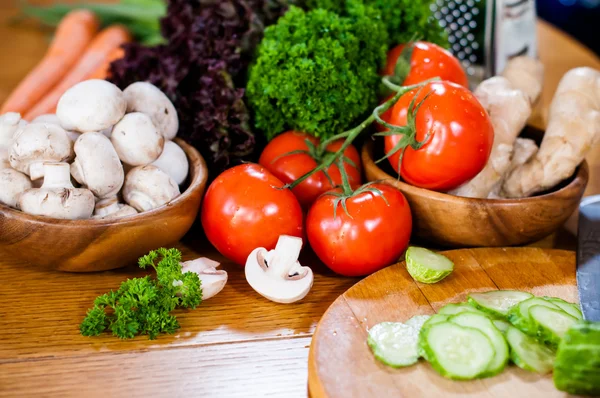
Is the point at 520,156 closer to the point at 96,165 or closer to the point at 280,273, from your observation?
the point at 280,273

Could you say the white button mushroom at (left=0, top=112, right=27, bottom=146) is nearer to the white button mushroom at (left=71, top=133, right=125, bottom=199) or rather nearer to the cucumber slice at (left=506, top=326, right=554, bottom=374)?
the white button mushroom at (left=71, top=133, right=125, bottom=199)

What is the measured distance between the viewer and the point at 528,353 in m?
1.03

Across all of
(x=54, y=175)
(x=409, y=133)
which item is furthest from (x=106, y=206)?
(x=409, y=133)

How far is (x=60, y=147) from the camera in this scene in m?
1.25

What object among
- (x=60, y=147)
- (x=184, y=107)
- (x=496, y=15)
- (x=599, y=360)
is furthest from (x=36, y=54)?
(x=599, y=360)

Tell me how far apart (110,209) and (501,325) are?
29.9 inches

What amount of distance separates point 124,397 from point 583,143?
1049 millimetres

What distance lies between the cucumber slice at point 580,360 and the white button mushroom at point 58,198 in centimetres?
86

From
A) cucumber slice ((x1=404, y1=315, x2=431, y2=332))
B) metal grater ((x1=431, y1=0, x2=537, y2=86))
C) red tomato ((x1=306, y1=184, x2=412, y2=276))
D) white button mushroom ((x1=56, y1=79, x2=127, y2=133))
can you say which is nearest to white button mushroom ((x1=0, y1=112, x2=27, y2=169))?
white button mushroom ((x1=56, y1=79, x2=127, y2=133))

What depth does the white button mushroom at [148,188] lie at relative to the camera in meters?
1.29

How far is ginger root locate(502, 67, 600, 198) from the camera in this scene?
1.39m

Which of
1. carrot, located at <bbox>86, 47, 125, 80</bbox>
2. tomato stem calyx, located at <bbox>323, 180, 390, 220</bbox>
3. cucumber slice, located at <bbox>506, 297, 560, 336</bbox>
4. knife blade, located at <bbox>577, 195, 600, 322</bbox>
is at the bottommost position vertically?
knife blade, located at <bbox>577, 195, 600, 322</bbox>

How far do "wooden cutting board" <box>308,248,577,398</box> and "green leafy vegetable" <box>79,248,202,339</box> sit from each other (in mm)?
275

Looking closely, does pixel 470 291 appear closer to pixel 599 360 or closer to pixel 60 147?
pixel 599 360
